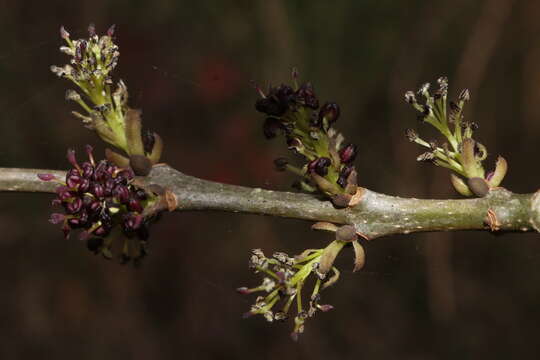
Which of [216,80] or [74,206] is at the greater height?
[216,80]

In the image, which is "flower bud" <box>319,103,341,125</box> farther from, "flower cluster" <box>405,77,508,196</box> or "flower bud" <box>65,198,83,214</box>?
"flower bud" <box>65,198,83,214</box>

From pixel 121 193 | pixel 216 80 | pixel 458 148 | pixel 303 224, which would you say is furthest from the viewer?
pixel 216 80

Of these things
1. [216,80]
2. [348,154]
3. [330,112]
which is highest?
[216,80]

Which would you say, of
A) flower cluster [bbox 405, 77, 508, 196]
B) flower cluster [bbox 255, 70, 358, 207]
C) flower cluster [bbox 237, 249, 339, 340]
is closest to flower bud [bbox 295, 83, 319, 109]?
flower cluster [bbox 255, 70, 358, 207]

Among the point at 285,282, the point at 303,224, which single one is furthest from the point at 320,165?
the point at 303,224

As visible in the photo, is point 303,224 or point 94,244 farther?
point 303,224

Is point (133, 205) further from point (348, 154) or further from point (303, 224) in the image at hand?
point (303, 224)

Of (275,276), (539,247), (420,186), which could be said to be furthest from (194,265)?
(275,276)
